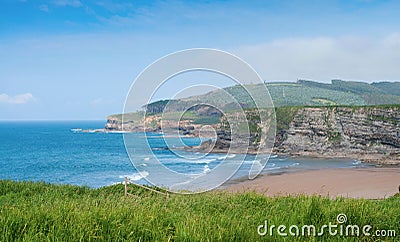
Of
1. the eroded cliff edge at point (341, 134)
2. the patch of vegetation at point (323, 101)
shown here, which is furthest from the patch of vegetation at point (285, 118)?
the patch of vegetation at point (323, 101)

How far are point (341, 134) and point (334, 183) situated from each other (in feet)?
103

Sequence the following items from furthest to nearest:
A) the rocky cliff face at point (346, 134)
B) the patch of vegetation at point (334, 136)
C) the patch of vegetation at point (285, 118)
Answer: the patch of vegetation at point (285, 118)
the patch of vegetation at point (334, 136)
the rocky cliff face at point (346, 134)

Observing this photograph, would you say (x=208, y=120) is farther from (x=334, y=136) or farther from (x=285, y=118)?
(x=334, y=136)

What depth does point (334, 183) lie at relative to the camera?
129 feet

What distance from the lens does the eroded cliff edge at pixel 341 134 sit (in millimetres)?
63344

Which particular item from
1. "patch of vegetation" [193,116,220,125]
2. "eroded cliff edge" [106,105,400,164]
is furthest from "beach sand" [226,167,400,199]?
"patch of vegetation" [193,116,220,125]

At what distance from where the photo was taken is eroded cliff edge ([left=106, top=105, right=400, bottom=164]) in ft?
208

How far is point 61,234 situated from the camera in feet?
14.5

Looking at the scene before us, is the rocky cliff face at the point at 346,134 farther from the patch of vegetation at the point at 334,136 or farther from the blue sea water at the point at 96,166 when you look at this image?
the blue sea water at the point at 96,166

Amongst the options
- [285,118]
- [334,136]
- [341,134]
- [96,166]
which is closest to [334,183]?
[96,166]

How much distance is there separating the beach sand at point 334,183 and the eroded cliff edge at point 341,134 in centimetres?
1460

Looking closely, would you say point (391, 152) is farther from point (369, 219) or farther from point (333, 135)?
point (369, 219)

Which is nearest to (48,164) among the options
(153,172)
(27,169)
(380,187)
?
(27,169)

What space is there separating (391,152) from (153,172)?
4543 centimetres
